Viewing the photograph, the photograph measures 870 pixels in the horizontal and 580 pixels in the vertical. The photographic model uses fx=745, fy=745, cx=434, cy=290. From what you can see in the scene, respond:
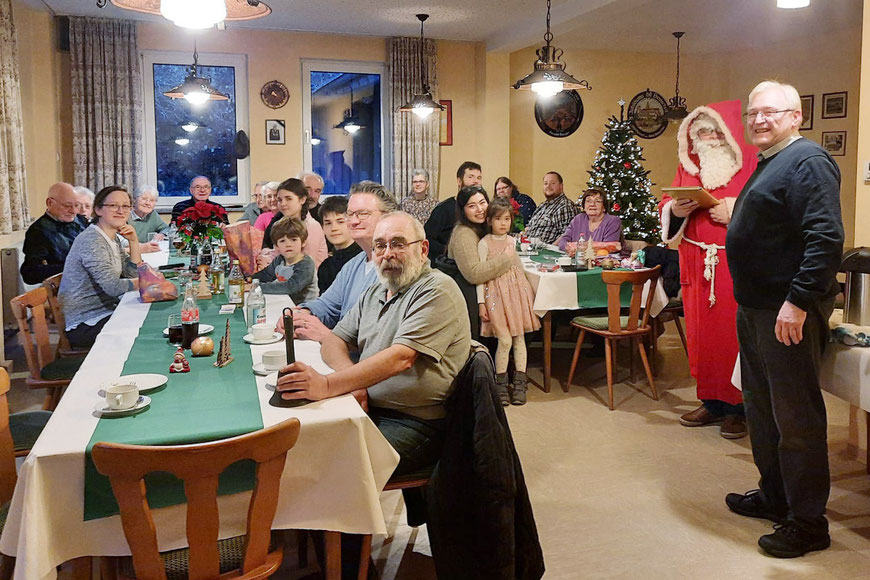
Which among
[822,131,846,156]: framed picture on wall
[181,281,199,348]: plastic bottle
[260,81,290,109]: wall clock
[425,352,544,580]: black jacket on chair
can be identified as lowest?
[425,352,544,580]: black jacket on chair

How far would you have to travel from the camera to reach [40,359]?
352 cm

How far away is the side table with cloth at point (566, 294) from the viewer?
182 inches

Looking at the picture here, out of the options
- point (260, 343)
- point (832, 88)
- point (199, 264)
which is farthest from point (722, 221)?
point (832, 88)

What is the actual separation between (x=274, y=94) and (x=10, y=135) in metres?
3.05

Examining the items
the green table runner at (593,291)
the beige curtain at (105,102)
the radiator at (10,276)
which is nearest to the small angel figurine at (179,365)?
the green table runner at (593,291)

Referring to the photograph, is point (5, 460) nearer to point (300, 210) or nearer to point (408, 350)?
point (408, 350)

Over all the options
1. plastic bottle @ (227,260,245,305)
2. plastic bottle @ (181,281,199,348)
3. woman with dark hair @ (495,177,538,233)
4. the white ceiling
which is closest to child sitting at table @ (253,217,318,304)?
plastic bottle @ (227,260,245,305)

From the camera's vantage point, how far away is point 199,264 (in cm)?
425

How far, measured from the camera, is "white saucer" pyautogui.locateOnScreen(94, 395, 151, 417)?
1948 mm

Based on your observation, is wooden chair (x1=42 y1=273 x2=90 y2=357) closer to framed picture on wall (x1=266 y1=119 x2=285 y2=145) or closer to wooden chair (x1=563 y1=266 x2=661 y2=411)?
wooden chair (x1=563 y1=266 x2=661 y2=411)

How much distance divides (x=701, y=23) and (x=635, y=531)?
22.9ft

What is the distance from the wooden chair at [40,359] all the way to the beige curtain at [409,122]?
5528 mm

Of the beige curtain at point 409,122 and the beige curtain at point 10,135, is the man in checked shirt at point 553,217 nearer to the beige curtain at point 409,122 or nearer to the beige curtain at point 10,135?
the beige curtain at point 409,122

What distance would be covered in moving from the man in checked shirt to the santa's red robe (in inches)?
115
